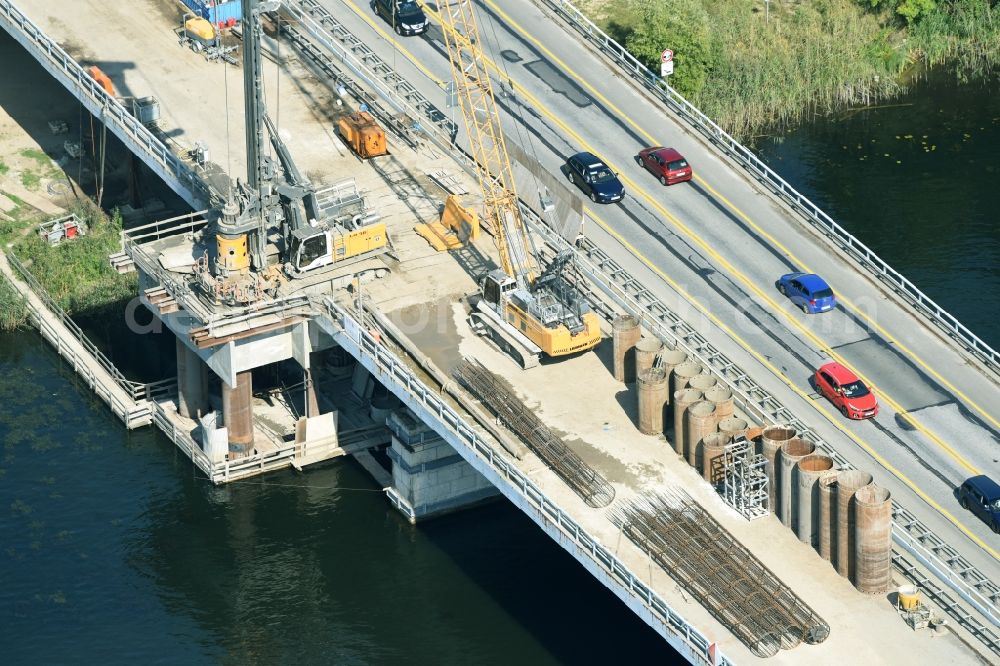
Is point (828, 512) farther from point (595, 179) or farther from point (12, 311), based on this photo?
point (12, 311)

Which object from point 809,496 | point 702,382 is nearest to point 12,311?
point 702,382

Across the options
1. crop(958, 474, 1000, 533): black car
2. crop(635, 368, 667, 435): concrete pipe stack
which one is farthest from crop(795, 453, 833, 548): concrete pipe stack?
crop(958, 474, 1000, 533): black car

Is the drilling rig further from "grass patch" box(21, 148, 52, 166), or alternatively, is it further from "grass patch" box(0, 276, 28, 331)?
"grass patch" box(21, 148, 52, 166)

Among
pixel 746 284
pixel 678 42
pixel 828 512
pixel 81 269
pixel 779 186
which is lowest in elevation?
pixel 81 269

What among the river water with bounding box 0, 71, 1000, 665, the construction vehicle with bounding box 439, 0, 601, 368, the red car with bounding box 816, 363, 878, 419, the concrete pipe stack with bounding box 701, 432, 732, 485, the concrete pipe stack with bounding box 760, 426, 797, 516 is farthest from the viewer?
the red car with bounding box 816, 363, 878, 419

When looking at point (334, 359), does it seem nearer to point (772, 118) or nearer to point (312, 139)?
point (312, 139)

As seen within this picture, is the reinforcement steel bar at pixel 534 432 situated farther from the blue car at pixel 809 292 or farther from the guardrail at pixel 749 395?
the blue car at pixel 809 292

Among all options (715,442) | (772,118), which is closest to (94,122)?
(772,118)
